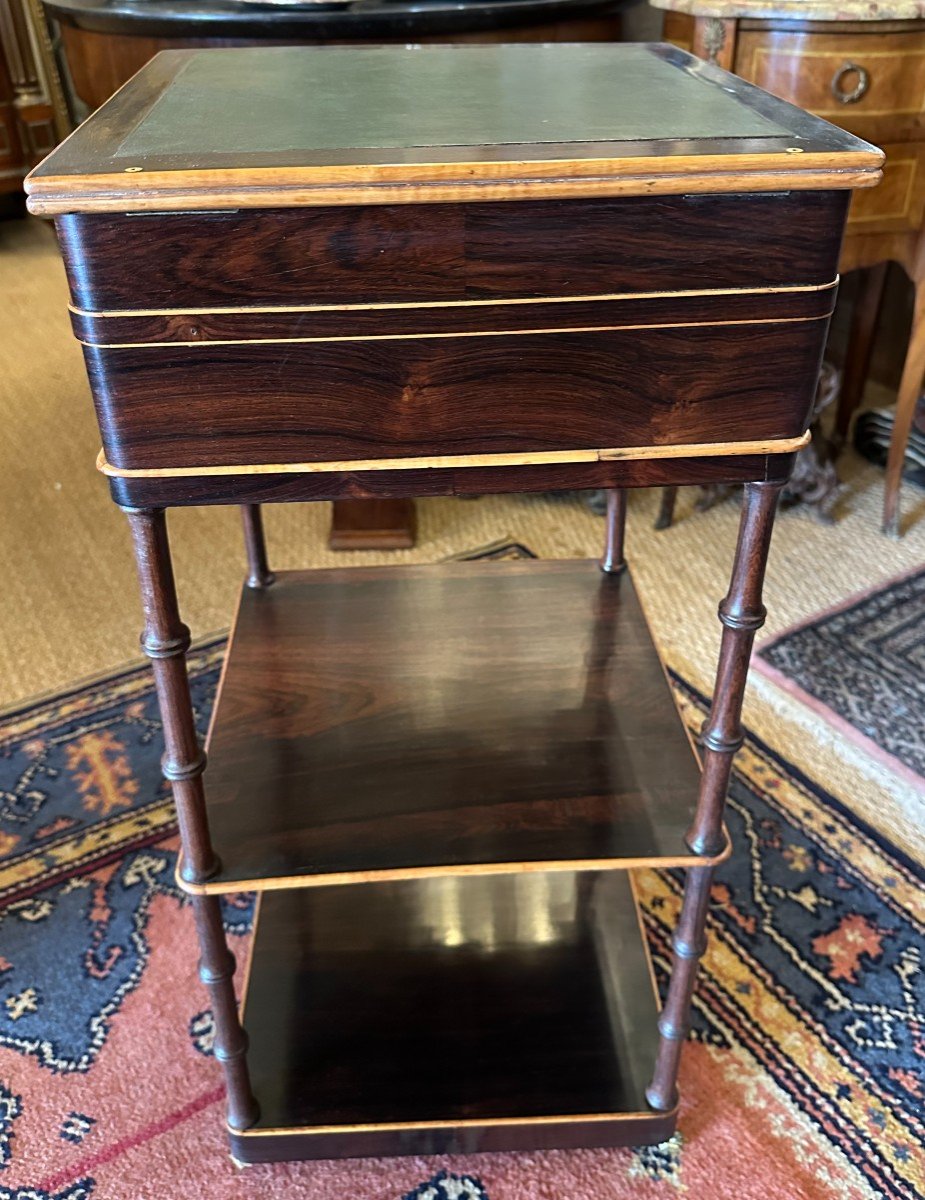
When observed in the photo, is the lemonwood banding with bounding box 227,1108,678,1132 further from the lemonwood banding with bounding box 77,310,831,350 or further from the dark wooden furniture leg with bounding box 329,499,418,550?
the dark wooden furniture leg with bounding box 329,499,418,550

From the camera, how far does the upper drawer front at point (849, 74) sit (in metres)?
1.34

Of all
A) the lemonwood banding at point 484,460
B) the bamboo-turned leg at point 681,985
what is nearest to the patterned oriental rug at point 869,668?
the bamboo-turned leg at point 681,985

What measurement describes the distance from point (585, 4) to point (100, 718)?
1.15 m

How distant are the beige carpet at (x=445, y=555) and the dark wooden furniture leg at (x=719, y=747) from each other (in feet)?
1.60

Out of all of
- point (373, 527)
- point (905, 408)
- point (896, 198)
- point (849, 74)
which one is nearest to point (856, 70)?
Answer: point (849, 74)

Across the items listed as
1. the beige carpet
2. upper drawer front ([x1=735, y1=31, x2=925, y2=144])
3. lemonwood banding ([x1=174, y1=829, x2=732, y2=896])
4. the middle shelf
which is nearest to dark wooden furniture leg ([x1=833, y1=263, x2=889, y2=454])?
the beige carpet

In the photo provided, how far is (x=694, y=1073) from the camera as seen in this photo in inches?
37.4

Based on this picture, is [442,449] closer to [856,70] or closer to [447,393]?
[447,393]

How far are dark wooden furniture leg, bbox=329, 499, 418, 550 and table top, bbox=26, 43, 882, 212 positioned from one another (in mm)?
967

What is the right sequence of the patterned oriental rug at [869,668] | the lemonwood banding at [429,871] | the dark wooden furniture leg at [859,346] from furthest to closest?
1. the dark wooden furniture leg at [859,346]
2. the patterned oriental rug at [869,668]
3. the lemonwood banding at [429,871]

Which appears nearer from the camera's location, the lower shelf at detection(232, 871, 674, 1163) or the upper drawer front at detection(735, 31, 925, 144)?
the lower shelf at detection(232, 871, 674, 1163)

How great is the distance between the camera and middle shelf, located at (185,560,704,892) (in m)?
0.75

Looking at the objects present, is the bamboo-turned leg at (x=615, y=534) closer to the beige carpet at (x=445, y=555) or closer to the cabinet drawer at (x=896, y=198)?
the beige carpet at (x=445, y=555)

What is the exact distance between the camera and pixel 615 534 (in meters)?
1.04
